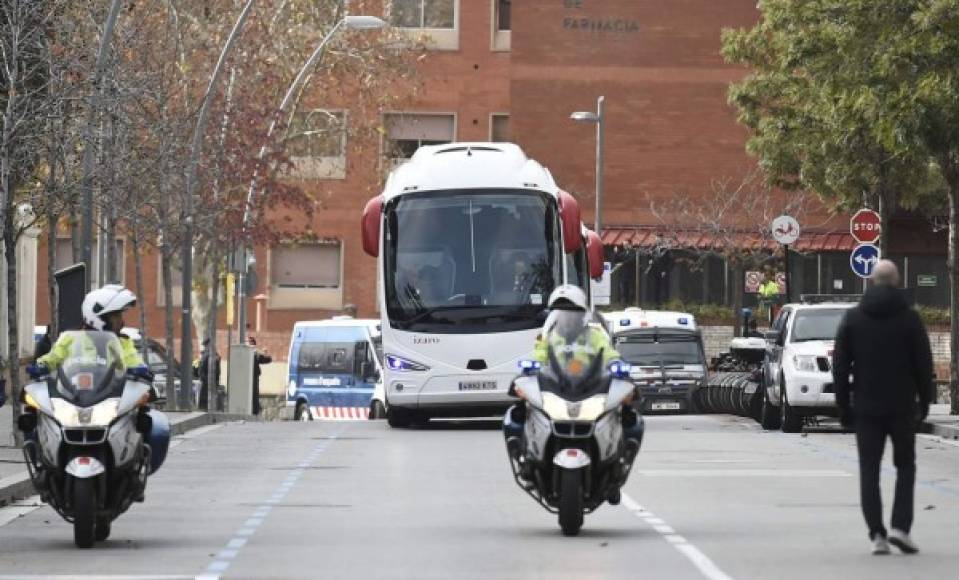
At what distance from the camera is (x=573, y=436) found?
16.6 meters

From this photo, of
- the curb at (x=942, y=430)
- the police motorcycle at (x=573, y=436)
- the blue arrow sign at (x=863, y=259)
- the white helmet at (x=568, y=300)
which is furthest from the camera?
the blue arrow sign at (x=863, y=259)

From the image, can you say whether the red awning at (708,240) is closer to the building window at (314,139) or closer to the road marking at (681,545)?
the building window at (314,139)

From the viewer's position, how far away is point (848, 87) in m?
34.0

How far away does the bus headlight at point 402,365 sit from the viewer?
3391 cm

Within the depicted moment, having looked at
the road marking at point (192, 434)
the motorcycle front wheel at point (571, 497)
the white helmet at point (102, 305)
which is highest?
the white helmet at point (102, 305)

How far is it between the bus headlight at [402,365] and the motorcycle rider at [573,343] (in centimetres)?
A: 1663

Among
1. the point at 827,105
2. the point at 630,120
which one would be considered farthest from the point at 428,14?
the point at 827,105

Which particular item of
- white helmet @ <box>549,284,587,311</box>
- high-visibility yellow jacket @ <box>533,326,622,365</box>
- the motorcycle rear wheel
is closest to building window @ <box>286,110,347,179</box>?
white helmet @ <box>549,284,587,311</box>

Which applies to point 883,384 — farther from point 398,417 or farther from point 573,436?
point 398,417

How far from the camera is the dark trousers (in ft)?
49.9

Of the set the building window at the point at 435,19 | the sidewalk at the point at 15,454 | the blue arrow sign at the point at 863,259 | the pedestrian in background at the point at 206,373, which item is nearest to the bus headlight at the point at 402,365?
the sidewalk at the point at 15,454

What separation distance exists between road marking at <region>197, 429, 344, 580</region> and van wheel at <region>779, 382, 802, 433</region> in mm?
8267

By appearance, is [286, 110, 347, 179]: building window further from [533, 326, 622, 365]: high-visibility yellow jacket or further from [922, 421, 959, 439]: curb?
[533, 326, 622, 365]: high-visibility yellow jacket

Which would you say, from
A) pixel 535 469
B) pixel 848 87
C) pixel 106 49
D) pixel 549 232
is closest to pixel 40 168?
pixel 106 49
